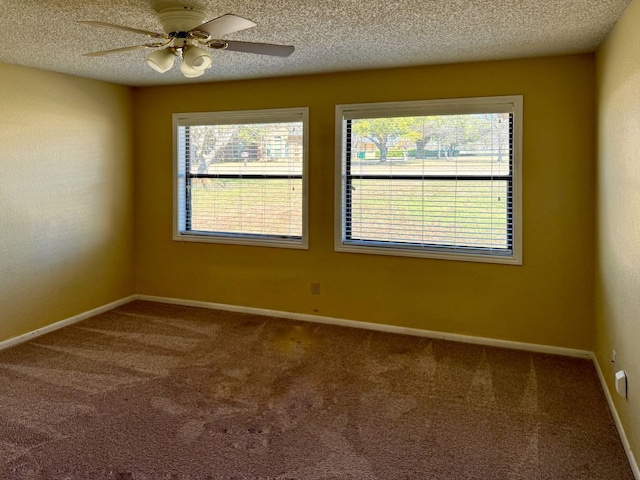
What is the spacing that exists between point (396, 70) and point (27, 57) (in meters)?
2.92

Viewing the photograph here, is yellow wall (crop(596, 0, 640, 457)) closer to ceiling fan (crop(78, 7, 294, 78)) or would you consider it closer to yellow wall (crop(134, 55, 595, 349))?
yellow wall (crop(134, 55, 595, 349))

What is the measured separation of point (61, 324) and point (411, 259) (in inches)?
128

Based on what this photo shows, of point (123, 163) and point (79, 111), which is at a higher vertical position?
point (79, 111)

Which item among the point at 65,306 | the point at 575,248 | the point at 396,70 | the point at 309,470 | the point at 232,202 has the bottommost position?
the point at 309,470

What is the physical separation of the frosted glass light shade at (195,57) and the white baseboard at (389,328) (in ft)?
8.65

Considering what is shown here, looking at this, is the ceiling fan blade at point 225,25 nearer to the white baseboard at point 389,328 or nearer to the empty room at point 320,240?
the empty room at point 320,240

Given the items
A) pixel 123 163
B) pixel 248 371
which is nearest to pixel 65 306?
pixel 123 163

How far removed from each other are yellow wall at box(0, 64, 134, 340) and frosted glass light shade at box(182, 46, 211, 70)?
2.16 metres

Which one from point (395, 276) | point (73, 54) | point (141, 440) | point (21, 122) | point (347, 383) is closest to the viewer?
point (141, 440)

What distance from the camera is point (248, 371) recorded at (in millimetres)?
3334

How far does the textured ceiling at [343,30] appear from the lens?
8.26ft

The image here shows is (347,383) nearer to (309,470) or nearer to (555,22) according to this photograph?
(309,470)

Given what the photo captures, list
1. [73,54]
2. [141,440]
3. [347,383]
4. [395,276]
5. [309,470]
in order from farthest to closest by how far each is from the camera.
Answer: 1. [395,276]
2. [73,54]
3. [347,383]
4. [141,440]
5. [309,470]

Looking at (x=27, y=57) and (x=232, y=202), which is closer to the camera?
(x=27, y=57)
